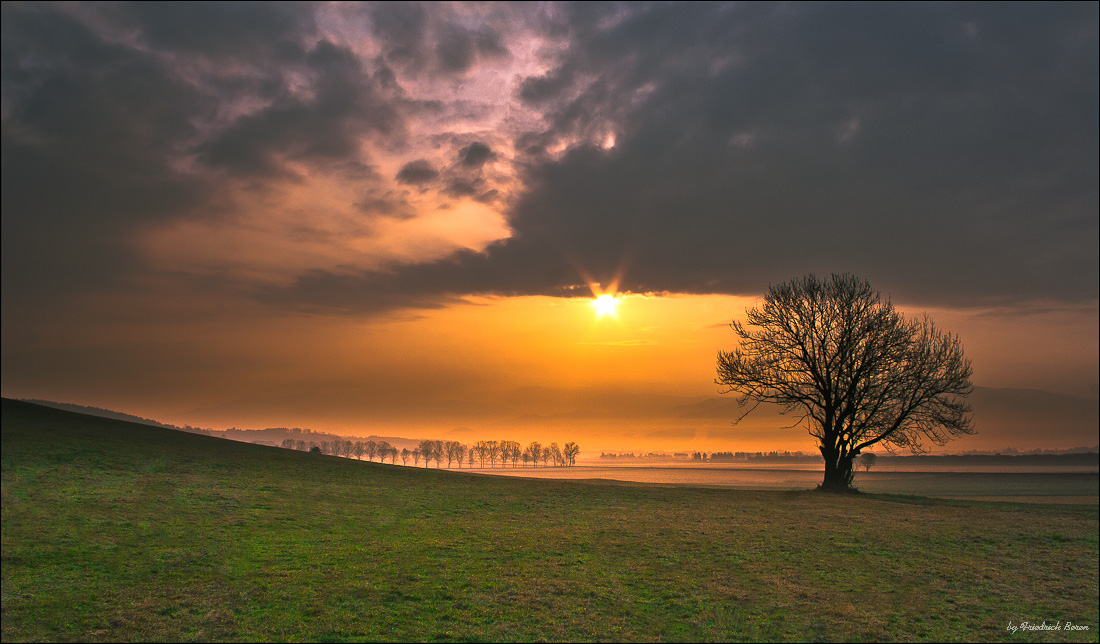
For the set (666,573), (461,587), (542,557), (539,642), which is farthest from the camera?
(542,557)

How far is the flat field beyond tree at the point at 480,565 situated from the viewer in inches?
440

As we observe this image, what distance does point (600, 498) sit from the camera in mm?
30344

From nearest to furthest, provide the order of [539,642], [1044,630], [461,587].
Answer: [539,642] → [1044,630] → [461,587]

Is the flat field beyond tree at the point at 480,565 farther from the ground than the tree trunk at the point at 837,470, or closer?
closer

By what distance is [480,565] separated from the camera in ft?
49.3

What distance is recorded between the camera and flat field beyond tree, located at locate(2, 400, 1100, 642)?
440 inches

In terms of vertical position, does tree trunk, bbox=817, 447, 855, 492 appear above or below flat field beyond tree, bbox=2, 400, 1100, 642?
above

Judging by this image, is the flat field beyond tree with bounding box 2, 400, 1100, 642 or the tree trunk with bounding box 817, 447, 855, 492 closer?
the flat field beyond tree with bounding box 2, 400, 1100, 642

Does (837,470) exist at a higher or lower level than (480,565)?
higher

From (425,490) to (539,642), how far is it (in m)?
20.4

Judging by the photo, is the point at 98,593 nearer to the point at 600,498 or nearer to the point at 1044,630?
the point at 1044,630

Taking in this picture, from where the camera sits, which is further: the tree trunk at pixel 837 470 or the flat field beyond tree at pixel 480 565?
the tree trunk at pixel 837 470

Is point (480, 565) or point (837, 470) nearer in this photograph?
point (480, 565)

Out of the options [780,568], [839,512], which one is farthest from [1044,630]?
[839,512]
